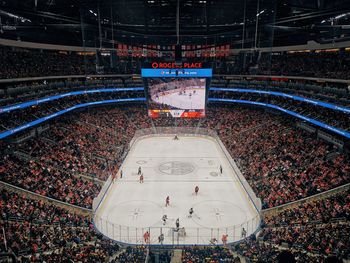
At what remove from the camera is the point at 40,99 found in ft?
91.3

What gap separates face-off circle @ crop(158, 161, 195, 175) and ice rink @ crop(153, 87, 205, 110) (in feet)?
24.8

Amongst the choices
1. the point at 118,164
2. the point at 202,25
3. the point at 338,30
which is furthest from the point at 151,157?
the point at 338,30

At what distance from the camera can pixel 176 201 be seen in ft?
71.2

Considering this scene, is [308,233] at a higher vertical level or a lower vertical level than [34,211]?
higher

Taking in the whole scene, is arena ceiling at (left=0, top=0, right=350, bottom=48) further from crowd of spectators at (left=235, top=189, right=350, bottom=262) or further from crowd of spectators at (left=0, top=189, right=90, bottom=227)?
crowd of spectators at (left=0, top=189, right=90, bottom=227)

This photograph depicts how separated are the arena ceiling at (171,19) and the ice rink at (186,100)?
20.5 feet

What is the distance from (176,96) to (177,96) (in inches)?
4.8

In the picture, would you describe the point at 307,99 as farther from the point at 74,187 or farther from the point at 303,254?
the point at 74,187

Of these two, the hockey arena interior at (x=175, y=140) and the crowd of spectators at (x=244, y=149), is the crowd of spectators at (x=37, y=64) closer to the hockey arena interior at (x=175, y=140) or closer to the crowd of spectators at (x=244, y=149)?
the hockey arena interior at (x=175, y=140)

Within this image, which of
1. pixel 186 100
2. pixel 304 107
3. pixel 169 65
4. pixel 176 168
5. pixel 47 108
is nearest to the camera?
pixel 176 168

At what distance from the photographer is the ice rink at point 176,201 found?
17.3 metres

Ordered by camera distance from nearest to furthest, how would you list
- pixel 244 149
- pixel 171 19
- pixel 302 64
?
pixel 171 19 → pixel 244 149 → pixel 302 64

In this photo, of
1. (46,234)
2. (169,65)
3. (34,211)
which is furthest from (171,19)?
(46,234)

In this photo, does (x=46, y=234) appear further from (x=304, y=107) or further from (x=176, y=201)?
(x=304, y=107)
